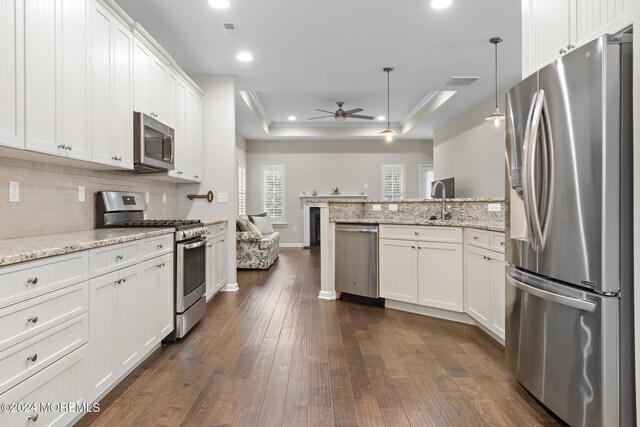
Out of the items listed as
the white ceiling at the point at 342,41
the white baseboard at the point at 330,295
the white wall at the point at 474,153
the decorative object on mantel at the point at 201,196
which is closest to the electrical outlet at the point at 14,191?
the white ceiling at the point at 342,41

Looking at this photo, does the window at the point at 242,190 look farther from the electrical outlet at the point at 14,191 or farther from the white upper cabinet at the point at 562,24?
the white upper cabinet at the point at 562,24

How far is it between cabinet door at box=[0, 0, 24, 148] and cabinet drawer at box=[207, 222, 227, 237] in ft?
7.46

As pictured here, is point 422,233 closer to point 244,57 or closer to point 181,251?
point 181,251

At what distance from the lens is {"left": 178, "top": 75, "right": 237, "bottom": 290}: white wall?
470 centimetres

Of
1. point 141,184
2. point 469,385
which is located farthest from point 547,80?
point 141,184

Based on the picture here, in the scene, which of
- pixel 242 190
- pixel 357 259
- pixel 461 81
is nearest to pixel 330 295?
pixel 357 259

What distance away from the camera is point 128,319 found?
7.16 ft

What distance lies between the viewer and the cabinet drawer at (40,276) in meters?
1.33

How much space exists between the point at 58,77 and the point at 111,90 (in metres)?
0.57

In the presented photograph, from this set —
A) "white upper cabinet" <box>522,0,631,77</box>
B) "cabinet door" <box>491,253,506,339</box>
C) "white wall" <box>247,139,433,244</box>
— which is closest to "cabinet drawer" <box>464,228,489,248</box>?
"cabinet door" <box>491,253,506,339</box>

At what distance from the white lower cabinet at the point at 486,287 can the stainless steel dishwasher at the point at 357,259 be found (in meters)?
0.98

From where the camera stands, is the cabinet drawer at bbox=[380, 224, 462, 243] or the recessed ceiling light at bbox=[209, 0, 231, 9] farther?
the cabinet drawer at bbox=[380, 224, 462, 243]

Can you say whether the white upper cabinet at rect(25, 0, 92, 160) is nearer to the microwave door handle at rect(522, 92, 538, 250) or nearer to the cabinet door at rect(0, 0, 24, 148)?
the cabinet door at rect(0, 0, 24, 148)

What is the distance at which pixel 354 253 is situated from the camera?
404 centimetres
